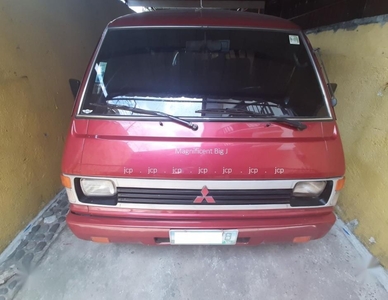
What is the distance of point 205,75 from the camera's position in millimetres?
1907

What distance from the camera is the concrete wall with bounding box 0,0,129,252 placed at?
2070 millimetres

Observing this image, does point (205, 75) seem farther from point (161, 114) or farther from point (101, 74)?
point (101, 74)

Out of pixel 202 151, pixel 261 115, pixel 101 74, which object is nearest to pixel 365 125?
pixel 261 115

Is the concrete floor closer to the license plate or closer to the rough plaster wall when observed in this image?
the rough plaster wall

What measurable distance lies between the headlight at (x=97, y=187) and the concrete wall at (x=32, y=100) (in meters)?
0.95

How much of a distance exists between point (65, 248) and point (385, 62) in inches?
130

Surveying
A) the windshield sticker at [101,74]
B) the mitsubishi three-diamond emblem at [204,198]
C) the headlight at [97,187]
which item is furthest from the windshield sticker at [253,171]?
the windshield sticker at [101,74]

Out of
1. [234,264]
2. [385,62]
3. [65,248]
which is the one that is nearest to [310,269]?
[234,264]

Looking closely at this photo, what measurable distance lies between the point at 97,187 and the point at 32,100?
1394mm

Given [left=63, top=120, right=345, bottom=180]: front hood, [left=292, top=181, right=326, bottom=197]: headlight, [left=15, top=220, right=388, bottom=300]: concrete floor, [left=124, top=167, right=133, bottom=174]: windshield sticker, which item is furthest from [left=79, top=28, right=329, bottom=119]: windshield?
[left=15, top=220, right=388, bottom=300]: concrete floor

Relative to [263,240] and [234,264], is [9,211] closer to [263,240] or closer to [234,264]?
[234,264]

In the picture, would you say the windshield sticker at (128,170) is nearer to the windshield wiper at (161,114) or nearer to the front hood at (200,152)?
the front hood at (200,152)

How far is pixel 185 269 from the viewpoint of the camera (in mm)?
2062

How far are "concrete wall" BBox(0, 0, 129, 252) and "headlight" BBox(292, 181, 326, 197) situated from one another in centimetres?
236
